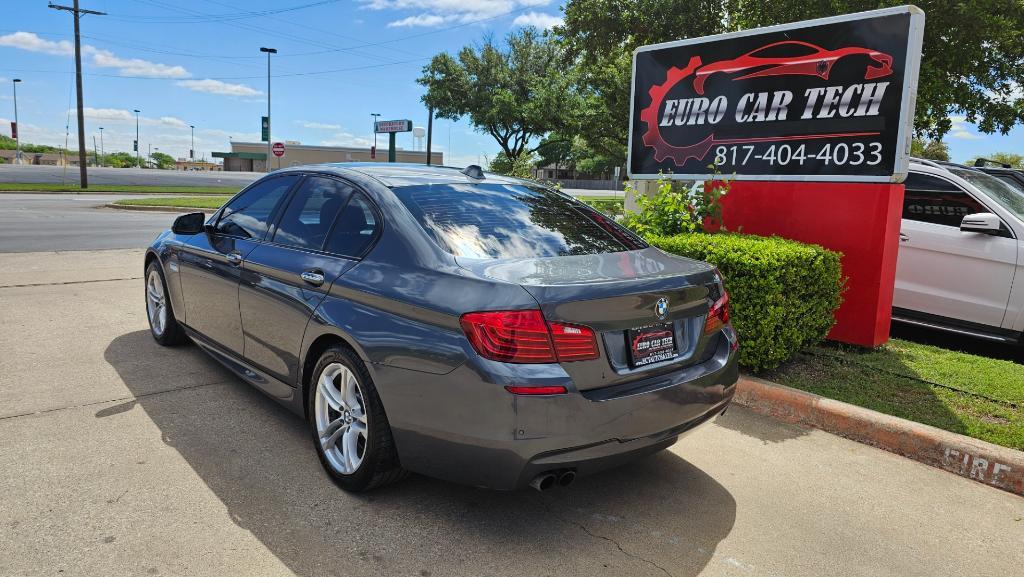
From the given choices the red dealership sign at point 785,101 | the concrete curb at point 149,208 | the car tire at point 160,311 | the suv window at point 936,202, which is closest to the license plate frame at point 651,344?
the red dealership sign at point 785,101

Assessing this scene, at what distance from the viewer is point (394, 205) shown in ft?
11.3

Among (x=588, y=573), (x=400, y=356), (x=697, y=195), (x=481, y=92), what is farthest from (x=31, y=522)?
(x=481, y=92)

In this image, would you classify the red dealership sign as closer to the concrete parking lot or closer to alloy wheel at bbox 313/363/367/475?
the concrete parking lot

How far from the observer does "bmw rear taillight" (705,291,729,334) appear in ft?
11.1

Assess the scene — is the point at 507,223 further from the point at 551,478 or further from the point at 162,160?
the point at 162,160

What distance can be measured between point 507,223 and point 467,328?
97cm

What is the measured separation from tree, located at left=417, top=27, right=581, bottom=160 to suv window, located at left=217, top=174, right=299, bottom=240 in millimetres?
27740

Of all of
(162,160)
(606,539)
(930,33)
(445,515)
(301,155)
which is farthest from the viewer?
(162,160)

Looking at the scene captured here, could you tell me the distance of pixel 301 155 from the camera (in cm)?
7988

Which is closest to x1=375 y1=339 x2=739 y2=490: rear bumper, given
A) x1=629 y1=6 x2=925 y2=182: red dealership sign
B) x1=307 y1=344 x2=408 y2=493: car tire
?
x1=307 y1=344 x2=408 y2=493: car tire

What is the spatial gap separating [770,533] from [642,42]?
15.7 meters

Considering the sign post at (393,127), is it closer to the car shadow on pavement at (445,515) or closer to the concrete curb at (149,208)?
the concrete curb at (149,208)

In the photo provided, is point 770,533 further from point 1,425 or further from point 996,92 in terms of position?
point 996,92

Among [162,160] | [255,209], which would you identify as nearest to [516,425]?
[255,209]
